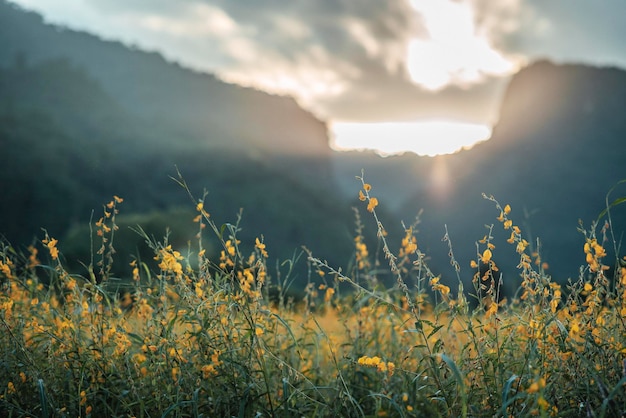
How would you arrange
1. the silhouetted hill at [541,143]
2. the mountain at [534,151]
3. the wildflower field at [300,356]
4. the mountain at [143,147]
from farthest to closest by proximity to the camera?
the silhouetted hill at [541,143]
the mountain at [534,151]
the mountain at [143,147]
the wildflower field at [300,356]

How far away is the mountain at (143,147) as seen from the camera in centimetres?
2883

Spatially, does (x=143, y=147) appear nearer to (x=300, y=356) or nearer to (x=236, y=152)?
(x=236, y=152)

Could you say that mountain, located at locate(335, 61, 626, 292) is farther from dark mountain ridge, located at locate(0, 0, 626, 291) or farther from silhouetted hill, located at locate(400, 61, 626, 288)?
dark mountain ridge, located at locate(0, 0, 626, 291)

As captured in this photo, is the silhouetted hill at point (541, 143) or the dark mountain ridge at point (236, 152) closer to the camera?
the dark mountain ridge at point (236, 152)

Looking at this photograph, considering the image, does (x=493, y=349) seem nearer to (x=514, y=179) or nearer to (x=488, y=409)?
(x=488, y=409)

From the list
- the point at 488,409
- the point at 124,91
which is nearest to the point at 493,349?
the point at 488,409

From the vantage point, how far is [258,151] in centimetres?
6888

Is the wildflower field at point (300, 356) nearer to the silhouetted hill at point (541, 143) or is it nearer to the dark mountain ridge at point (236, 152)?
the dark mountain ridge at point (236, 152)

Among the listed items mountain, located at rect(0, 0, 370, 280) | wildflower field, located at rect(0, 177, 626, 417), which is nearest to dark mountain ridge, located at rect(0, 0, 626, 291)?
mountain, located at rect(0, 0, 370, 280)

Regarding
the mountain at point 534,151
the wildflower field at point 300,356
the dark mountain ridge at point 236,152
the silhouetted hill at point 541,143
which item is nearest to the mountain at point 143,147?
the dark mountain ridge at point 236,152

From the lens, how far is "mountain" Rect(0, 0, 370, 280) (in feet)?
94.6

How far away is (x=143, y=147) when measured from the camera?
4753 cm

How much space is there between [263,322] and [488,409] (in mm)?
1316

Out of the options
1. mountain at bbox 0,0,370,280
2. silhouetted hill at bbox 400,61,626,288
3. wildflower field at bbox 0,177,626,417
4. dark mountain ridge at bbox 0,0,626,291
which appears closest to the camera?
wildflower field at bbox 0,177,626,417
